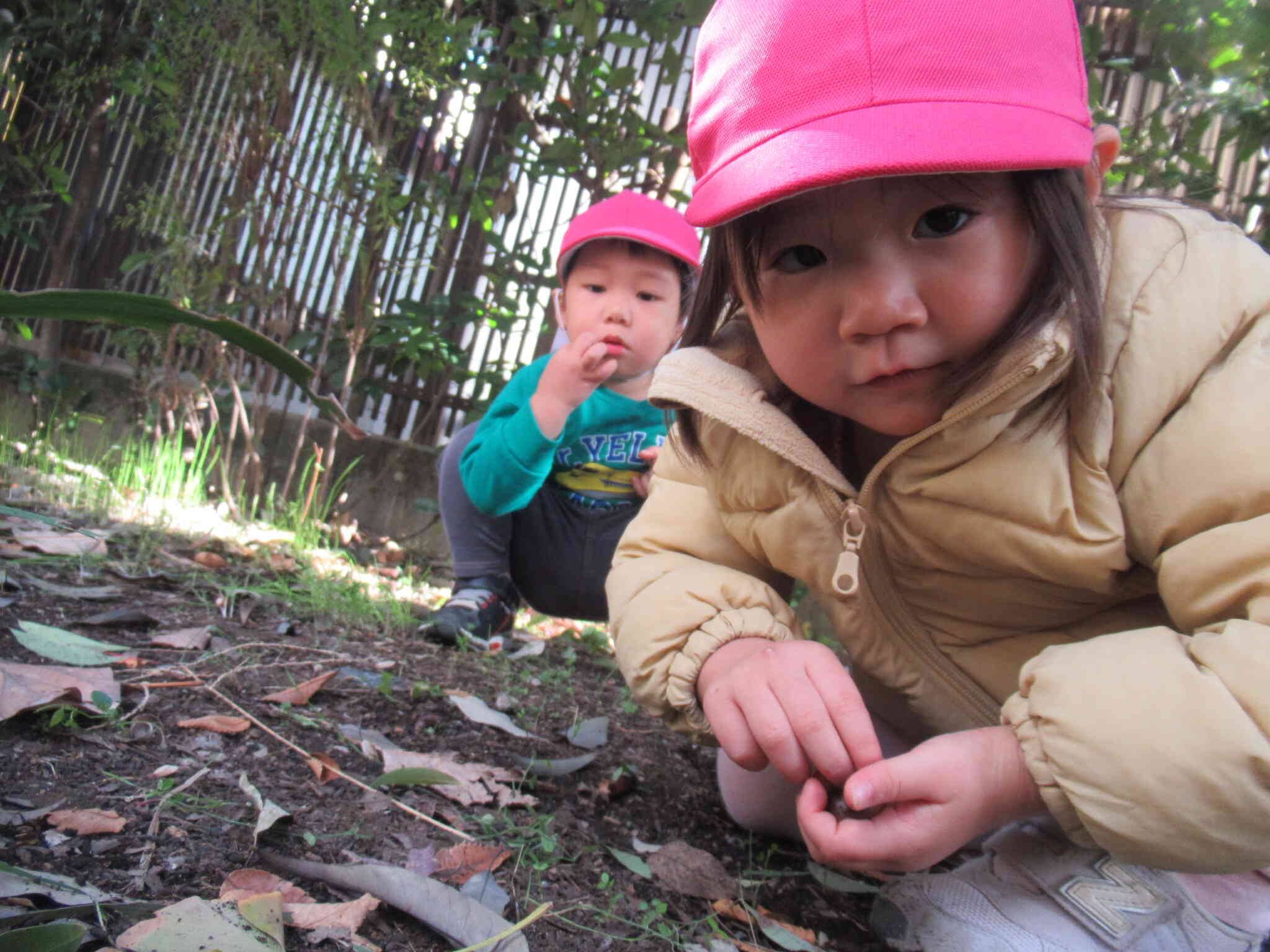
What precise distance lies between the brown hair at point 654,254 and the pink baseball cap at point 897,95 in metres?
1.31

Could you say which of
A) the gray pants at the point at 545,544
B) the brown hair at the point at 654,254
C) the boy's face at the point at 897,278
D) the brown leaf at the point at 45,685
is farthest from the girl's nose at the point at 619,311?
the brown leaf at the point at 45,685

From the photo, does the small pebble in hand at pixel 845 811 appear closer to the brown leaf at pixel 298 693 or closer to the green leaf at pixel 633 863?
the green leaf at pixel 633 863

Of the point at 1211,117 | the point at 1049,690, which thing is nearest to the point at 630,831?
the point at 1049,690

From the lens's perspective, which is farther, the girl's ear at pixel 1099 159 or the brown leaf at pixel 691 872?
the brown leaf at pixel 691 872

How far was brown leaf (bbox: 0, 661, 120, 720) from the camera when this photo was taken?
1167mm

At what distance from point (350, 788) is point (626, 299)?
140 centimetres

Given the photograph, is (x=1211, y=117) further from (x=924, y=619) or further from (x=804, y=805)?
(x=804, y=805)

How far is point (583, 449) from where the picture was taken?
8.09ft

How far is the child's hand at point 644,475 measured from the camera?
231 cm

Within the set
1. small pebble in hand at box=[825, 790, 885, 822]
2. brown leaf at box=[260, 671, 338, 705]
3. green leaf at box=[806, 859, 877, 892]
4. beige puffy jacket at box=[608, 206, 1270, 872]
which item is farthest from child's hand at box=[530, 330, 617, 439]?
small pebble in hand at box=[825, 790, 885, 822]

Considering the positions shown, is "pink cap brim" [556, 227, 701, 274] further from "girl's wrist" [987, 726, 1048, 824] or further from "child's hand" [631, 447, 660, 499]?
"girl's wrist" [987, 726, 1048, 824]

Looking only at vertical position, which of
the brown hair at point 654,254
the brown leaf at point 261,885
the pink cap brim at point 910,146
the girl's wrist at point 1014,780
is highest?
the brown hair at point 654,254

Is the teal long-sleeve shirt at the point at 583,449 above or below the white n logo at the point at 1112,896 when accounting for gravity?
above

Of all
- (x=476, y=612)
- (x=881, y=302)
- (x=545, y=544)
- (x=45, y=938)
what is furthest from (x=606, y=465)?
(x=45, y=938)
